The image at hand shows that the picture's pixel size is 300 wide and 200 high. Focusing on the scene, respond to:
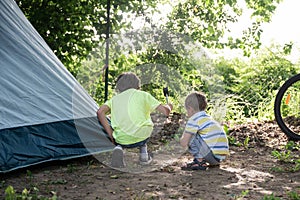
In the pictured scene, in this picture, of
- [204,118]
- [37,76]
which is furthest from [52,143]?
[204,118]

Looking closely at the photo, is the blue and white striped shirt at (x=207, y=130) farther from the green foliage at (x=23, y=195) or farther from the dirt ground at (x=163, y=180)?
the green foliage at (x=23, y=195)

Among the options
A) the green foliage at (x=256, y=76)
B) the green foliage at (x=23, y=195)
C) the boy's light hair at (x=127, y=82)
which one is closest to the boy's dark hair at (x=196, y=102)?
the boy's light hair at (x=127, y=82)

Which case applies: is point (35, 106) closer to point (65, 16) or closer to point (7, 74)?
point (7, 74)

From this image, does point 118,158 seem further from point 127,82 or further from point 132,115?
point 127,82

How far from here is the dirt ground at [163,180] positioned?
4043 millimetres

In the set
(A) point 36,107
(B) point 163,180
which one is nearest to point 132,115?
(B) point 163,180

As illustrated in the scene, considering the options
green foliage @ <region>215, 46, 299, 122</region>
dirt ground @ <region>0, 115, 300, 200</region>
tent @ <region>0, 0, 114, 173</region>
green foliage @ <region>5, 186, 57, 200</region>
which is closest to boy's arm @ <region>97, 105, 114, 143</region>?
tent @ <region>0, 0, 114, 173</region>

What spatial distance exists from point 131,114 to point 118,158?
1.41 feet

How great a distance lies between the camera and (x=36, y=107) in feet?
15.9

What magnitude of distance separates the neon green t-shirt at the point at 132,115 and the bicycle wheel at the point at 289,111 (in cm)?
199

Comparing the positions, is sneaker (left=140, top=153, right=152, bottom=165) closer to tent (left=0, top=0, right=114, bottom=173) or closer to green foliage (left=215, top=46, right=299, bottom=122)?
tent (left=0, top=0, right=114, bottom=173)

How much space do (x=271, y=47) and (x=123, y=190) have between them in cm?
744

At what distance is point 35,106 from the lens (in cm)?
486

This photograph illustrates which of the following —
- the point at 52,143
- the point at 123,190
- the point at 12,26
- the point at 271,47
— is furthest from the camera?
the point at 271,47
